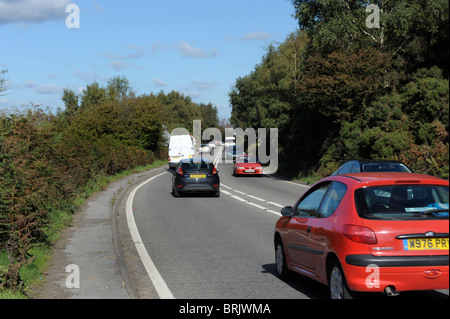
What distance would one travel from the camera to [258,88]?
169ft

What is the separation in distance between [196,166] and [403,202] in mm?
17184

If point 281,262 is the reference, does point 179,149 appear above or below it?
below

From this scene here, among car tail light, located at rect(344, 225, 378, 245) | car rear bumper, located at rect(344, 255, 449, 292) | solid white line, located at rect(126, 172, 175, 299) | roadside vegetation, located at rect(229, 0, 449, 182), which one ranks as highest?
roadside vegetation, located at rect(229, 0, 449, 182)

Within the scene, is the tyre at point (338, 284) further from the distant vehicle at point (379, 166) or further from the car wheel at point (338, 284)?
the distant vehicle at point (379, 166)

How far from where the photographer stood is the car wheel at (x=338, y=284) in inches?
233

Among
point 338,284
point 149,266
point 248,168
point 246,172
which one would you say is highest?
point 338,284

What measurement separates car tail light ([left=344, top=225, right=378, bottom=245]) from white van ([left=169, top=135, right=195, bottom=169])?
127ft

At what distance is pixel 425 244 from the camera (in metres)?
5.68

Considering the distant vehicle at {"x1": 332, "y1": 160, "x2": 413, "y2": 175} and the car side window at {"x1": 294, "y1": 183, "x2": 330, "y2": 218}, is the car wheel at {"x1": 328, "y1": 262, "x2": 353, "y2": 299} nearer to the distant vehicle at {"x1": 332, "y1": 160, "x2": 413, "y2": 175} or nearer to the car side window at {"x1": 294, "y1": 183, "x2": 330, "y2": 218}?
the car side window at {"x1": 294, "y1": 183, "x2": 330, "y2": 218}

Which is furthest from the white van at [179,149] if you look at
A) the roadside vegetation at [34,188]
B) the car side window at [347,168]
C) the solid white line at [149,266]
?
the solid white line at [149,266]

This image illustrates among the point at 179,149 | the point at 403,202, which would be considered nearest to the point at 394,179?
the point at 403,202

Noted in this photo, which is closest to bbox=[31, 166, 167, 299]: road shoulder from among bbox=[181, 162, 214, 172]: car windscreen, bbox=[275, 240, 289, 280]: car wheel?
bbox=[275, 240, 289, 280]: car wheel

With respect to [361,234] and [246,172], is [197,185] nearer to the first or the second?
[246,172]

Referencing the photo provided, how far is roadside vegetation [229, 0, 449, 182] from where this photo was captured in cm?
2448
